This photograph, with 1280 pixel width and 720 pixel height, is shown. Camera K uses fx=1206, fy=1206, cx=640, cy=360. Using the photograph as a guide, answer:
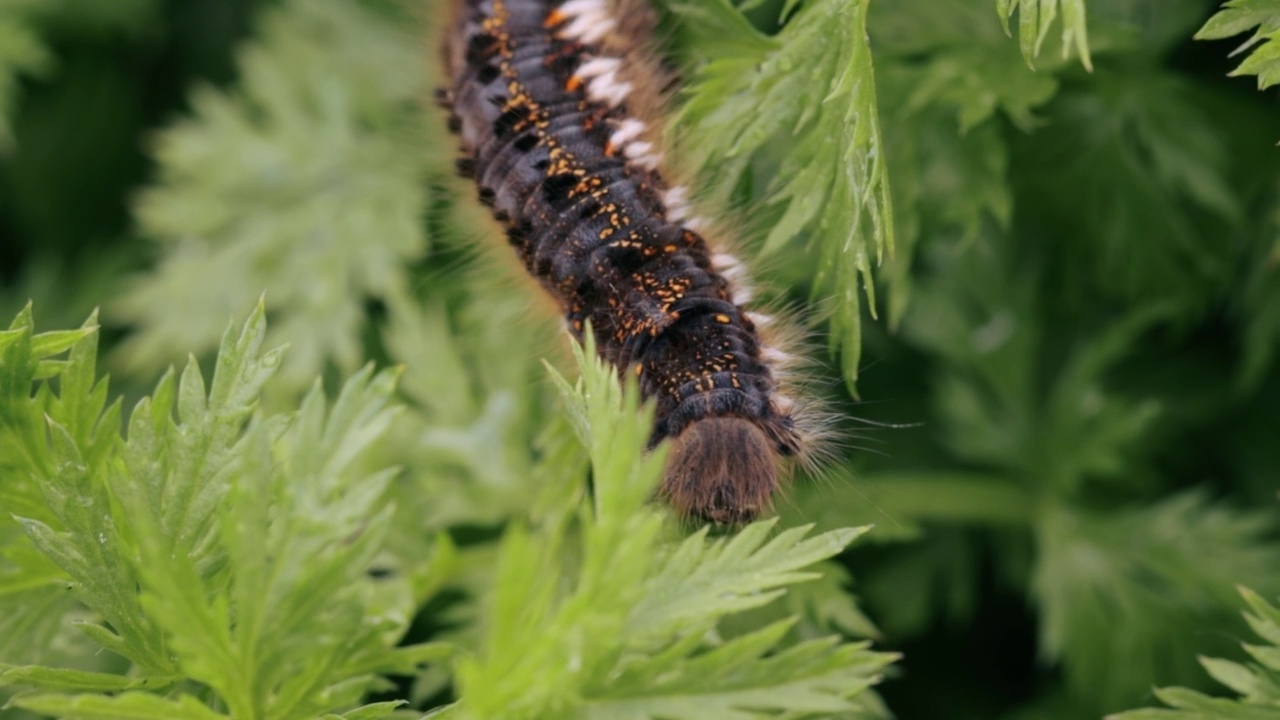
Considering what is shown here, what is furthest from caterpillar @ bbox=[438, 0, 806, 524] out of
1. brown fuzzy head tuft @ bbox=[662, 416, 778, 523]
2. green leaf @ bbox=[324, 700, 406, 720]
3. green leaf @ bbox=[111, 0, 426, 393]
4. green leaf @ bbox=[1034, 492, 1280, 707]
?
green leaf @ bbox=[1034, 492, 1280, 707]

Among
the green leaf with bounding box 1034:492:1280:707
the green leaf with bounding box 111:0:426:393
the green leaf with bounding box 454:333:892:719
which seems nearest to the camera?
the green leaf with bounding box 454:333:892:719

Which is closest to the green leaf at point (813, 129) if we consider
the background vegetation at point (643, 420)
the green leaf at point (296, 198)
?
the background vegetation at point (643, 420)

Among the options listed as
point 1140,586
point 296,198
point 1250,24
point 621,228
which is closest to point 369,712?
point 621,228

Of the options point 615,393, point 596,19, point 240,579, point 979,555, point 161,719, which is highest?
point 596,19

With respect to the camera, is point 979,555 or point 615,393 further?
point 979,555

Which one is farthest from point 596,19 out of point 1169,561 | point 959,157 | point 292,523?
point 1169,561

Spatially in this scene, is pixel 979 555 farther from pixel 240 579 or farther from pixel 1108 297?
pixel 240 579

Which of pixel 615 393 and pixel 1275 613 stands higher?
pixel 615 393

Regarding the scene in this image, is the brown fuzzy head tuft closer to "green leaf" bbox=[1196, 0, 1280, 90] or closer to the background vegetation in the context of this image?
the background vegetation
